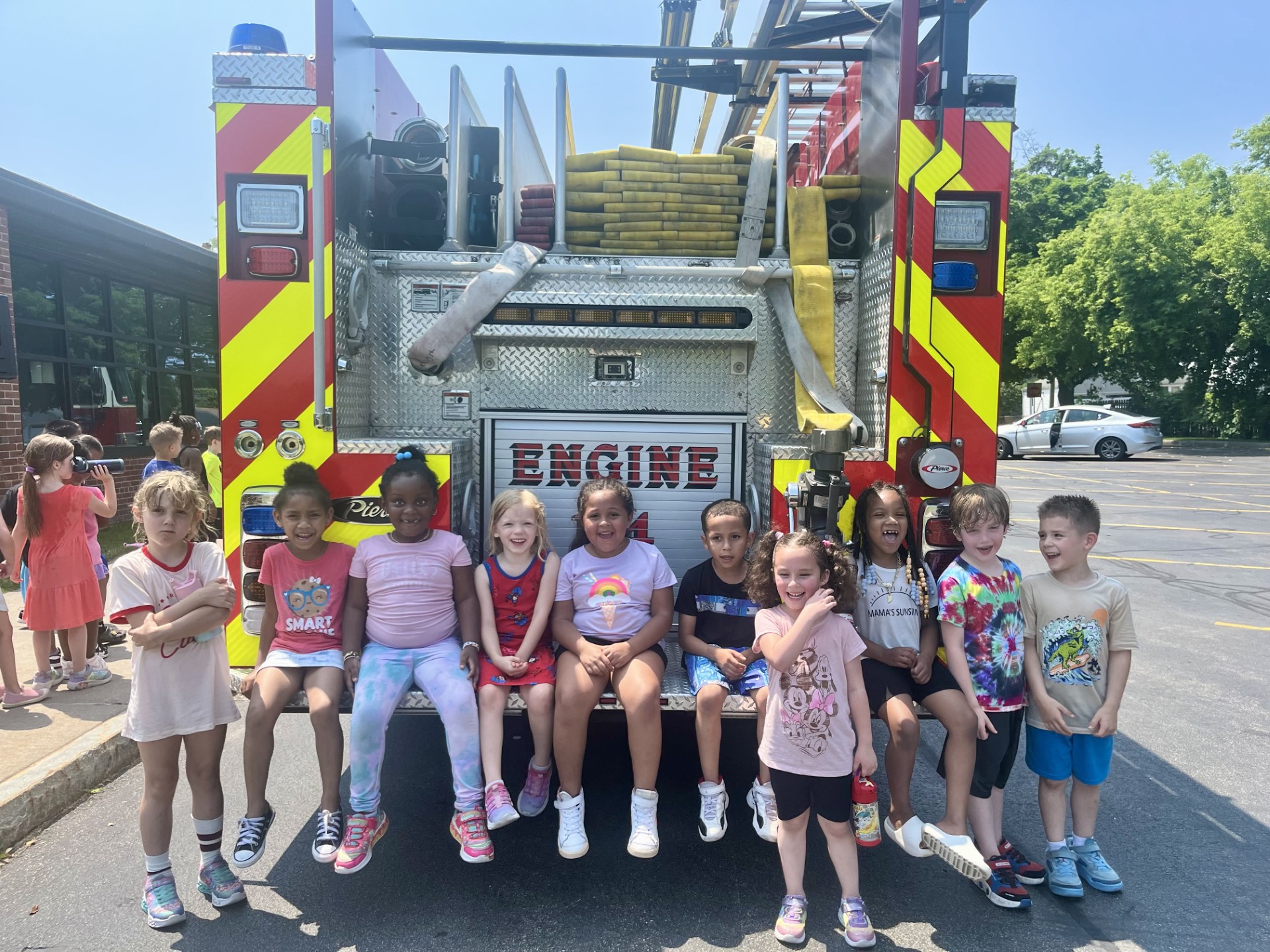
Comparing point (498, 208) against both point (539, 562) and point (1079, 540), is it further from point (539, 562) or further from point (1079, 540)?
point (1079, 540)

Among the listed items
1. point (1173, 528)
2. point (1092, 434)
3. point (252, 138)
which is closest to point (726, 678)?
point (252, 138)

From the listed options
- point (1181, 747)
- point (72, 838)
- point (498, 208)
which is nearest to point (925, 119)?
point (498, 208)

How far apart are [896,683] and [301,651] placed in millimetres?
2096

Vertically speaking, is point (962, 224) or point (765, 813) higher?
point (962, 224)

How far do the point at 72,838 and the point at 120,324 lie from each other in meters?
8.99

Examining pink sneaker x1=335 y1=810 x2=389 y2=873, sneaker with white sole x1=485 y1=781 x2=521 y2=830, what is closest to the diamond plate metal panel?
sneaker with white sole x1=485 y1=781 x2=521 y2=830

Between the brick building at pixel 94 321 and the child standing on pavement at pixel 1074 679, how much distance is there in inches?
295

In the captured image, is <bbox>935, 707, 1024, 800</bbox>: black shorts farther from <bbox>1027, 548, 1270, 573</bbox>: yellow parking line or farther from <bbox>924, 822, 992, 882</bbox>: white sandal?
<bbox>1027, 548, 1270, 573</bbox>: yellow parking line

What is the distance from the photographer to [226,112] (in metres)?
3.26

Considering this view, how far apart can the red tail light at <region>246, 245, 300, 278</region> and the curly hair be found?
6.71ft

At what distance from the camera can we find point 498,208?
14.9 feet

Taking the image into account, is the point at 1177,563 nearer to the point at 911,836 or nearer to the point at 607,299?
the point at 911,836

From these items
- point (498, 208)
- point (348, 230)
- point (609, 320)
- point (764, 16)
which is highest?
point (764, 16)

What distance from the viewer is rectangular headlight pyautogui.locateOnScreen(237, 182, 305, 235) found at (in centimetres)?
329
